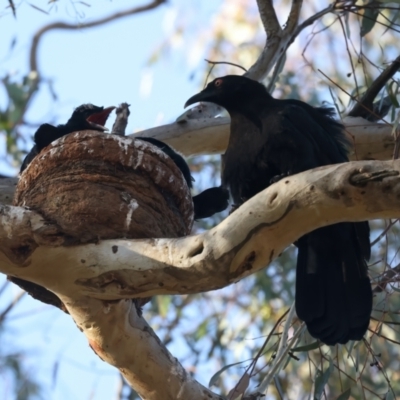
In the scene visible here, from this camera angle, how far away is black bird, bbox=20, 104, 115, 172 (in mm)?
4086

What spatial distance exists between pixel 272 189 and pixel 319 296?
1076mm

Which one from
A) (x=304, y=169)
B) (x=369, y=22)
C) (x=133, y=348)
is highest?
(x=369, y=22)

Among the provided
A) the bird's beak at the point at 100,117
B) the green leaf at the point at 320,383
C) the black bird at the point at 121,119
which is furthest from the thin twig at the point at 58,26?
the green leaf at the point at 320,383

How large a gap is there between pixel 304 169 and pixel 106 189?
993 mm

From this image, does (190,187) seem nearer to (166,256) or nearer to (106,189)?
(106,189)

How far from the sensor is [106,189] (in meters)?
3.34

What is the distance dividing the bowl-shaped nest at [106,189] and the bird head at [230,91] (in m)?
0.91

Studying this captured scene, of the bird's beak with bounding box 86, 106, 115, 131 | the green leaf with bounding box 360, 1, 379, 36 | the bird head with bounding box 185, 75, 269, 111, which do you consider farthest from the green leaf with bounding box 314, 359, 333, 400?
the green leaf with bounding box 360, 1, 379, 36

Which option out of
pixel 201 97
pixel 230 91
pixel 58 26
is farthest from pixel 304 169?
pixel 58 26

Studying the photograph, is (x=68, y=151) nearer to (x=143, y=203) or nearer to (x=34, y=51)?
(x=143, y=203)

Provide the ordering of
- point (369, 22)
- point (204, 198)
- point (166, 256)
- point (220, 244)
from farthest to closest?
point (369, 22) < point (204, 198) < point (166, 256) < point (220, 244)

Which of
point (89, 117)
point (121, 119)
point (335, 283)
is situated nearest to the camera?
point (335, 283)

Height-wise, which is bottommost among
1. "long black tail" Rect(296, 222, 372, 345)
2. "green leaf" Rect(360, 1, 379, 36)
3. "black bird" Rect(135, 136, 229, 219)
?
"long black tail" Rect(296, 222, 372, 345)

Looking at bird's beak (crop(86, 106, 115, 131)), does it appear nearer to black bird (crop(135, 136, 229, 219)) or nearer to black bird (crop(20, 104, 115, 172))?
black bird (crop(20, 104, 115, 172))
